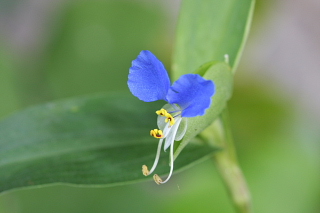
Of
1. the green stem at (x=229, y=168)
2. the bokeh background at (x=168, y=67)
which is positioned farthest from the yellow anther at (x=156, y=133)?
the bokeh background at (x=168, y=67)

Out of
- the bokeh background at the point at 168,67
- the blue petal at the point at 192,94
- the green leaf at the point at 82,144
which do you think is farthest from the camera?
the bokeh background at the point at 168,67

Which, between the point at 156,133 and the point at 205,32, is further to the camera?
the point at 205,32

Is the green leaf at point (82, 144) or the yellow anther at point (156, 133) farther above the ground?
the yellow anther at point (156, 133)

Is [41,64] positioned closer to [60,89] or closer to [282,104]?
[60,89]

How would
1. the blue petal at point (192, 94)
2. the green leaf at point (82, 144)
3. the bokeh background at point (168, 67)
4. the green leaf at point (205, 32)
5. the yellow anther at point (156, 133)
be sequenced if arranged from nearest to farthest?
the blue petal at point (192, 94)
the yellow anther at point (156, 133)
the green leaf at point (82, 144)
the green leaf at point (205, 32)
the bokeh background at point (168, 67)

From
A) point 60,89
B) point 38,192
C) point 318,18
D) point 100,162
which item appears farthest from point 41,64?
point 318,18

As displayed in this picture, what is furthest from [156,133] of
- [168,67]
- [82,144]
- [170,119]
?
[168,67]

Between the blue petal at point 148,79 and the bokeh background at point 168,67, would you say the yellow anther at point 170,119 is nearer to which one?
the blue petal at point 148,79

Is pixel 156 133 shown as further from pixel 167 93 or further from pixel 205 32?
pixel 205 32
